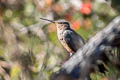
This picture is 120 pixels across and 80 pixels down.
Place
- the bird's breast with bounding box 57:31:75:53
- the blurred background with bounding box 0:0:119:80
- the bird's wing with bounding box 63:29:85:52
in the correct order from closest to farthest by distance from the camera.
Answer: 1. the bird's wing with bounding box 63:29:85:52
2. the bird's breast with bounding box 57:31:75:53
3. the blurred background with bounding box 0:0:119:80

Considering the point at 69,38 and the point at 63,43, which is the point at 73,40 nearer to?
the point at 69,38

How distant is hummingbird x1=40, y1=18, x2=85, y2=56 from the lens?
23.0ft

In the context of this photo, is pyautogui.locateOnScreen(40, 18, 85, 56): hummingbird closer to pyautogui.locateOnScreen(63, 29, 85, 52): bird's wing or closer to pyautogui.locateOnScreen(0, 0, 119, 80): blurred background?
pyautogui.locateOnScreen(63, 29, 85, 52): bird's wing

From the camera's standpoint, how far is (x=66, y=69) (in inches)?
184

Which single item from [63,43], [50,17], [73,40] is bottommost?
[73,40]

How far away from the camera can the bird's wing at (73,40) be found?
698cm

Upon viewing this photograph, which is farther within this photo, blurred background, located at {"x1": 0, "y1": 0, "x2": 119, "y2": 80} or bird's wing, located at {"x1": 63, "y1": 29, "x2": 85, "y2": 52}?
blurred background, located at {"x1": 0, "y1": 0, "x2": 119, "y2": 80}

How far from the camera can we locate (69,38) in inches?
285

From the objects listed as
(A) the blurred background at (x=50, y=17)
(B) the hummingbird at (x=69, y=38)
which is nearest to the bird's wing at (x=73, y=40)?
(B) the hummingbird at (x=69, y=38)

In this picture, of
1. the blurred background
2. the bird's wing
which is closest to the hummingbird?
the bird's wing

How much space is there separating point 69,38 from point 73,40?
0.53 ft

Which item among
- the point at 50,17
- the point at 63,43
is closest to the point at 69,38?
the point at 63,43

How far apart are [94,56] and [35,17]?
6.40 m

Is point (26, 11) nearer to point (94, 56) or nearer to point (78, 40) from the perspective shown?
point (78, 40)
